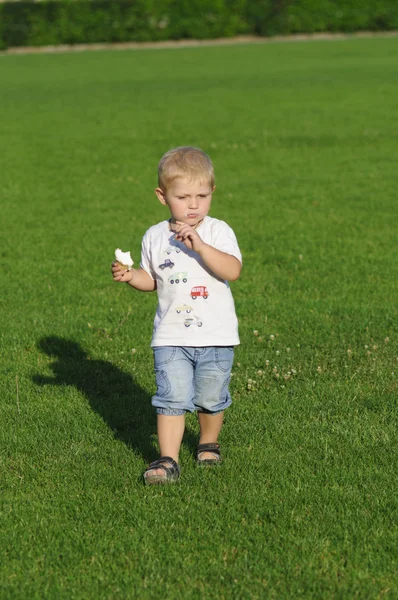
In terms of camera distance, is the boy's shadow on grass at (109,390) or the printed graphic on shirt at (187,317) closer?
the printed graphic on shirt at (187,317)

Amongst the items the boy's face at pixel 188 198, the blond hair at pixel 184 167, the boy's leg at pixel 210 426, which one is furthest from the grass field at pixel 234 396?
the blond hair at pixel 184 167

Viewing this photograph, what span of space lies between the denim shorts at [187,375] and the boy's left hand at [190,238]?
0.57 meters

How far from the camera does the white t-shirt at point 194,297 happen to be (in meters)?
4.82

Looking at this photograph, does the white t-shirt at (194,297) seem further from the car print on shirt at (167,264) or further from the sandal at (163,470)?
the sandal at (163,470)

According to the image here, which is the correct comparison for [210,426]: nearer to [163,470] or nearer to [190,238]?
[163,470]

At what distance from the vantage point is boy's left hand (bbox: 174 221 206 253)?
4531 millimetres

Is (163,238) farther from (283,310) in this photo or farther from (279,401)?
(283,310)

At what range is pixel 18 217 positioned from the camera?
39.5 feet

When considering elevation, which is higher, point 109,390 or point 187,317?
point 187,317

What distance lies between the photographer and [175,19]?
188ft

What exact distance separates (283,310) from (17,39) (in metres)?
51.8

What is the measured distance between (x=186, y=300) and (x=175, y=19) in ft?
181

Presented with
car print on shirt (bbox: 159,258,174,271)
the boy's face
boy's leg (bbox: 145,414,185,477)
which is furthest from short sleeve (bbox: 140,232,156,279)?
boy's leg (bbox: 145,414,185,477)

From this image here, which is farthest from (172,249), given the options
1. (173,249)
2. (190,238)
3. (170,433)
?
(170,433)
